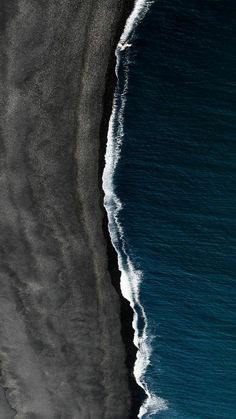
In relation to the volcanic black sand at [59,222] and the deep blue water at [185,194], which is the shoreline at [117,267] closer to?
the volcanic black sand at [59,222]

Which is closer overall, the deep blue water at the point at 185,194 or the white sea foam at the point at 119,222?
the deep blue water at the point at 185,194

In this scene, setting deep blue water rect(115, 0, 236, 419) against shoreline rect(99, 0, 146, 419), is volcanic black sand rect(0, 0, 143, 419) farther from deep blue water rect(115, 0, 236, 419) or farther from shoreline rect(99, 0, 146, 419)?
deep blue water rect(115, 0, 236, 419)

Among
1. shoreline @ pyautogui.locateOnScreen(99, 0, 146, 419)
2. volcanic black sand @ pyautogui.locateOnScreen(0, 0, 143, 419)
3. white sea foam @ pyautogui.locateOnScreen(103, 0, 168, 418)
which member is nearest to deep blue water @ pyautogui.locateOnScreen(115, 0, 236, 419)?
white sea foam @ pyautogui.locateOnScreen(103, 0, 168, 418)

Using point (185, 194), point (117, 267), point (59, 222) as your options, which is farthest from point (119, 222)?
point (185, 194)

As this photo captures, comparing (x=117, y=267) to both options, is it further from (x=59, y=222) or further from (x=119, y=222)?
(x=59, y=222)

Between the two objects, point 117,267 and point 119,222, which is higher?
point 119,222

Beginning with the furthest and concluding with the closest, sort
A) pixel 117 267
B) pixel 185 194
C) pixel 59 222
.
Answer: pixel 117 267 < pixel 59 222 < pixel 185 194

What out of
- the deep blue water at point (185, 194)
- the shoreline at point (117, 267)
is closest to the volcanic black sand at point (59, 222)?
the shoreline at point (117, 267)
